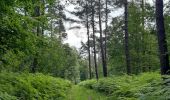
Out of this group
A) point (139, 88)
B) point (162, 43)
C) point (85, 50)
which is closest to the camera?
point (139, 88)

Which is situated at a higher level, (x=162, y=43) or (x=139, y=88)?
(x=162, y=43)

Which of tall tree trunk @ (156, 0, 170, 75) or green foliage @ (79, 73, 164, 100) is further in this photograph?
tall tree trunk @ (156, 0, 170, 75)

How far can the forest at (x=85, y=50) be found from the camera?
1071 centimetres

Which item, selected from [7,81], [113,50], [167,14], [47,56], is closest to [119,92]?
[7,81]

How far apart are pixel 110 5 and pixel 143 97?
100.0 ft

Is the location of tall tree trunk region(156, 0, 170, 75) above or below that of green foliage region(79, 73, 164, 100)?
above

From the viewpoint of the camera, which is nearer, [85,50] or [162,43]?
[162,43]

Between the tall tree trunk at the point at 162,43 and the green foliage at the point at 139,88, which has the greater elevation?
the tall tree trunk at the point at 162,43

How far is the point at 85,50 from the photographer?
210 ft

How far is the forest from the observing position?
10.7 meters

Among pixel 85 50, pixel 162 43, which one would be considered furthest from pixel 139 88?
pixel 85 50

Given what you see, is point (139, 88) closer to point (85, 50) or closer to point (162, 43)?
point (162, 43)

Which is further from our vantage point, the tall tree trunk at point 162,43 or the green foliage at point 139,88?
the tall tree trunk at point 162,43

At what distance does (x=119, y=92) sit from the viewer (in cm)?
1459
